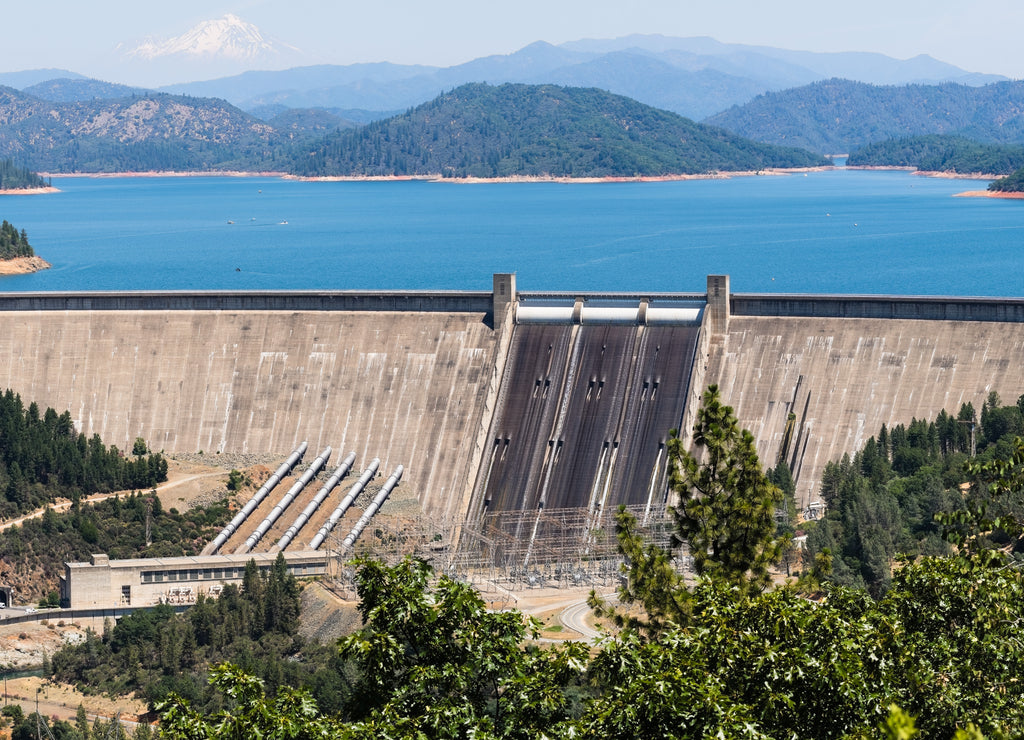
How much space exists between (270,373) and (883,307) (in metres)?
33.3

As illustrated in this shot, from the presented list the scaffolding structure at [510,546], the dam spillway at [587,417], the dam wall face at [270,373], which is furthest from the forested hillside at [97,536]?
the dam spillway at [587,417]

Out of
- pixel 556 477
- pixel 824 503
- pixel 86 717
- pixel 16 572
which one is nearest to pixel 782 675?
pixel 86 717

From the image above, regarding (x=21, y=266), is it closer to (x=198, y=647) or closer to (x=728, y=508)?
(x=198, y=647)

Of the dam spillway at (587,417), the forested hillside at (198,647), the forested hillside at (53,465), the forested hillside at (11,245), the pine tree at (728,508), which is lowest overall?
the forested hillside at (198,647)

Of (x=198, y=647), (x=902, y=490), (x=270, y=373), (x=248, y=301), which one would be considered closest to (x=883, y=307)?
(x=902, y=490)

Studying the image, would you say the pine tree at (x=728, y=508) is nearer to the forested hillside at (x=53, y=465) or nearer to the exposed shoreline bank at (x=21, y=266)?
the forested hillside at (x=53, y=465)

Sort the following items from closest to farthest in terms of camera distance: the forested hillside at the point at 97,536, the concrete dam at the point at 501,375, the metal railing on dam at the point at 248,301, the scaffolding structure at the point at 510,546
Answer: the scaffolding structure at the point at 510,546 → the forested hillside at the point at 97,536 → the concrete dam at the point at 501,375 → the metal railing on dam at the point at 248,301

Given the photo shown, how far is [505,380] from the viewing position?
77.2 m

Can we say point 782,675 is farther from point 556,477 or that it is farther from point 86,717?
point 556,477

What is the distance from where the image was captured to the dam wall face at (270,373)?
77.5 metres

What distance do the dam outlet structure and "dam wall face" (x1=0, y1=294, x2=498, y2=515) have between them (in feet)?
0.36

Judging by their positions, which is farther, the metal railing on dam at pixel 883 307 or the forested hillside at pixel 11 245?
the forested hillside at pixel 11 245

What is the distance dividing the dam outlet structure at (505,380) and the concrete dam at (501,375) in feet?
Answer: 0.33

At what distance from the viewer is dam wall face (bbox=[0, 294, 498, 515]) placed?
3051 inches
